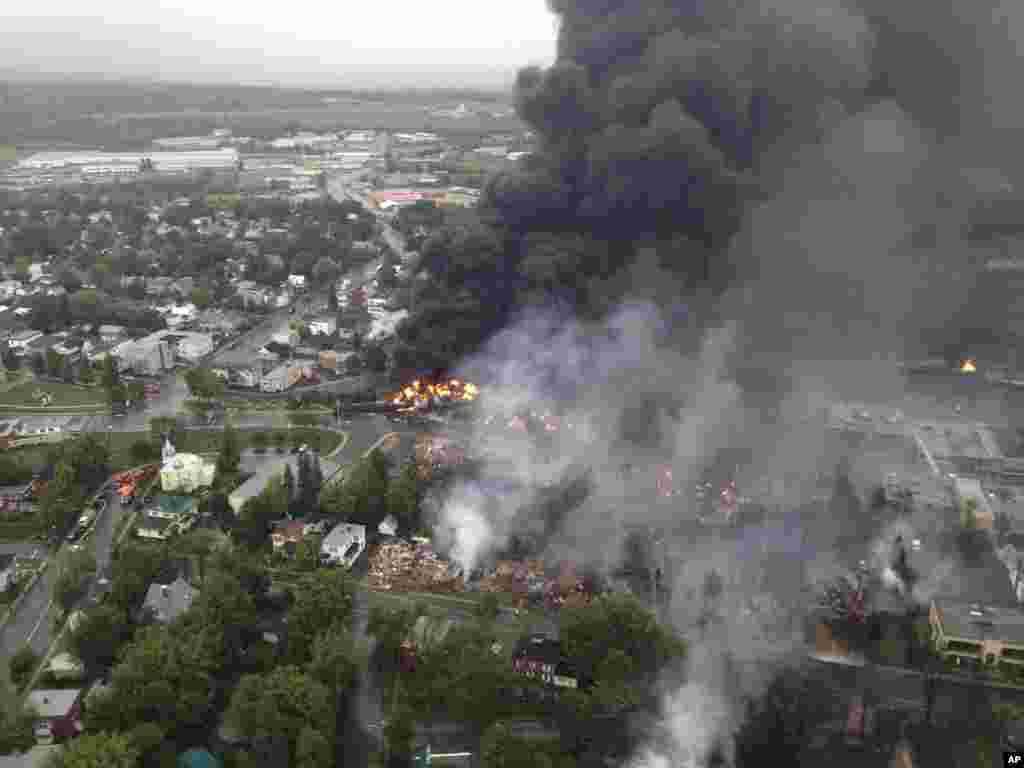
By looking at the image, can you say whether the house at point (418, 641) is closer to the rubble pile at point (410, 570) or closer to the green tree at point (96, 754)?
the rubble pile at point (410, 570)

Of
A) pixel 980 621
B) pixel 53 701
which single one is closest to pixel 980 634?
pixel 980 621

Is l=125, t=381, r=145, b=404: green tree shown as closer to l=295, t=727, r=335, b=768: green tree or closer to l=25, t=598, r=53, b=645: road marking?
l=25, t=598, r=53, b=645: road marking

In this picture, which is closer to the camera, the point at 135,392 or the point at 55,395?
the point at 135,392

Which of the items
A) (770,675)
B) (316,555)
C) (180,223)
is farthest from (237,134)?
(770,675)

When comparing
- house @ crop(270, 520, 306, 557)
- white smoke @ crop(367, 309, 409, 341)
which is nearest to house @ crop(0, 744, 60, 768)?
house @ crop(270, 520, 306, 557)

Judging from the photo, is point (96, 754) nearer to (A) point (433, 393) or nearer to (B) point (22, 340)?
(A) point (433, 393)

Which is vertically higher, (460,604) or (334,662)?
(334,662)

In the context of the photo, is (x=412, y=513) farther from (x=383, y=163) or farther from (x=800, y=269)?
(x=383, y=163)
